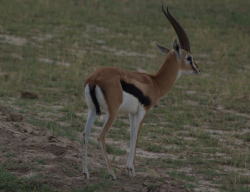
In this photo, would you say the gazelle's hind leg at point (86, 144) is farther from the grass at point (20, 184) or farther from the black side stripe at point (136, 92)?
the grass at point (20, 184)

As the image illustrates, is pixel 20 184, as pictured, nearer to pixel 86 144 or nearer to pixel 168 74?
pixel 86 144

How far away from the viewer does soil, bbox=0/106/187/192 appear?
692 cm

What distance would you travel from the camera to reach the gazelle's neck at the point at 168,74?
8203 mm

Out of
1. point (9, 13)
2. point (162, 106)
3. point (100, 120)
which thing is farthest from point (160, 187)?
point (9, 13)

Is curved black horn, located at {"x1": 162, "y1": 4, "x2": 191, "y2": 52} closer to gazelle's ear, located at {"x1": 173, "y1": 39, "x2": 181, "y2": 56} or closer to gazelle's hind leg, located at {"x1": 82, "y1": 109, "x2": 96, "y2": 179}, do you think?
gazelle's ear, located at {"x1": 173, "y1": 39, "x2": 181, "y2": 56}

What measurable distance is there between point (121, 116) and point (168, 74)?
A: 358 cm

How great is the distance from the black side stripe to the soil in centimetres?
82

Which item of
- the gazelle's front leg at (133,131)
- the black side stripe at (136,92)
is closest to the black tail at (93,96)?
the black side stripe at (136,92)

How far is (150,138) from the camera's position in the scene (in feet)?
34.0

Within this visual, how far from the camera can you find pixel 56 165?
7266 millimetres

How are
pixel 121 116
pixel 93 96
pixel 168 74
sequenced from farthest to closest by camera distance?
pixel 121 116
pixel 168 74
pixel 93 96

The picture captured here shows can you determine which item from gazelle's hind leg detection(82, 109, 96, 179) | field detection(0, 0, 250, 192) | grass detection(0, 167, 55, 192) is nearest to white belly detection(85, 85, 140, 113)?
gazelle's hind leg detection(82, 109, 96, 179)

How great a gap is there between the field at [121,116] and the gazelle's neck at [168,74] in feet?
3.26

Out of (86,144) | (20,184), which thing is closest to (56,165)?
(86,144)
